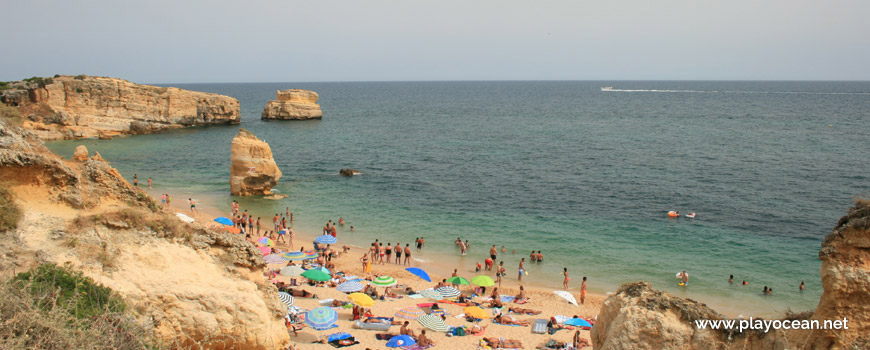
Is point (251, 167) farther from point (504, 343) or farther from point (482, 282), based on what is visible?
point (504, 343)

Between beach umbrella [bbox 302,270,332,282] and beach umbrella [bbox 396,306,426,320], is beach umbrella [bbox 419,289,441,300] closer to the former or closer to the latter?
beach umbrella [bbox 396,306,426,320]

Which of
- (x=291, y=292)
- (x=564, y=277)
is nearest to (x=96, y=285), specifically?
(x=291, y=292)

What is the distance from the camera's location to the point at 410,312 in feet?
63.9

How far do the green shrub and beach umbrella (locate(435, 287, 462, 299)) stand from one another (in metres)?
14.4

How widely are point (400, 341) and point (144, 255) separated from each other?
8.32 meters

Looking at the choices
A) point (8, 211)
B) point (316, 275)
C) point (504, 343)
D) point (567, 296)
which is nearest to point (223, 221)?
point (316, 275)

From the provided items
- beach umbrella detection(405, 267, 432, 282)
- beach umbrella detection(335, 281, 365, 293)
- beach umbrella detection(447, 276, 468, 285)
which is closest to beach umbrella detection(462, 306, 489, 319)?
beach umbrella detection(447, 276, 468, 285)

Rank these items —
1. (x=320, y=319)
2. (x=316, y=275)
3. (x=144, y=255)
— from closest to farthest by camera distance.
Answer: (x=144, y=255), (x=320, y=319), (x=316, y=275)

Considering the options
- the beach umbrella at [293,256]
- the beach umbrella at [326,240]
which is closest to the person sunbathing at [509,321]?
the beach umbrella at [293,256]

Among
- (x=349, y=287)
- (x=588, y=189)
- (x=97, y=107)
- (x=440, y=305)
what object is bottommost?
(x=440, y=305)

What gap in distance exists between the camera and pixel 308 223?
31859mm

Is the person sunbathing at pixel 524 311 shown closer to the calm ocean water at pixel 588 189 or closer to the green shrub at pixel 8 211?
the calm ocean water at pixel 588 189

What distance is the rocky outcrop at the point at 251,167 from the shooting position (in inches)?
1382

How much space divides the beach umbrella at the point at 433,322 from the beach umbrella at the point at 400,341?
3.93 feet
